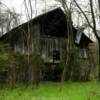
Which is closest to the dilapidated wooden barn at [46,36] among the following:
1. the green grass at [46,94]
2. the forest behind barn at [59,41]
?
the forest behind barn at [59,41]

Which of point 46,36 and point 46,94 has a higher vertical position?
point 46,36

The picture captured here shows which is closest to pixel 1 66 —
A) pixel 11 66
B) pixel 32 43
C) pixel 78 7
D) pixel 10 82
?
pixel 11 66

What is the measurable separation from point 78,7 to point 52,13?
2992 mm

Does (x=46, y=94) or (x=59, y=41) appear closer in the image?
(x=46, y=94)

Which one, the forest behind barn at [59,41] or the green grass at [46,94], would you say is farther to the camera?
the forest behind barn at [59,41]

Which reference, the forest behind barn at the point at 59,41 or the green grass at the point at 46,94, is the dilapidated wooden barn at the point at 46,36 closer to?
the forest behind barn at the point at 59,41

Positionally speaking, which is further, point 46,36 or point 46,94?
point 46,36

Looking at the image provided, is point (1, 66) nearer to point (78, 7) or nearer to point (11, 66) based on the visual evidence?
point (11, 66)

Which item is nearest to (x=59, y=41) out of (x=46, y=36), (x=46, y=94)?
(x=46, y=36)

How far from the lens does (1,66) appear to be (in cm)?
2609

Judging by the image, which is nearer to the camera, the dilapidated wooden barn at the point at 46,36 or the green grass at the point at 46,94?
the green grass at the point at 46,94

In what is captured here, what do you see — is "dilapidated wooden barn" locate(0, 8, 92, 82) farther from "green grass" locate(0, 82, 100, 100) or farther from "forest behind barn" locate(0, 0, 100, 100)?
"green grass" locate(0, 82, 100, 100)

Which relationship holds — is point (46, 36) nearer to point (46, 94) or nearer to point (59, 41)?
point (59, 41)

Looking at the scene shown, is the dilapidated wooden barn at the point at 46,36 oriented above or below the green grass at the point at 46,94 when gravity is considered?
above
